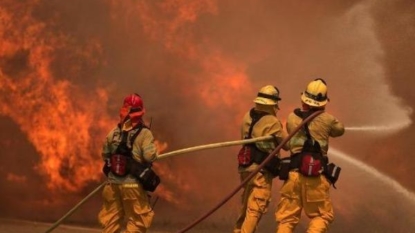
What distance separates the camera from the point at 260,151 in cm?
912

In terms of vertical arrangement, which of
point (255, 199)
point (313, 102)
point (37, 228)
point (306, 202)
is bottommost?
point (306, 202)

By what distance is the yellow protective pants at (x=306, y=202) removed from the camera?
27.4 feet

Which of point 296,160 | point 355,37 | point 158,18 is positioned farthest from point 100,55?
point 296,160

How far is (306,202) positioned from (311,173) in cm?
38

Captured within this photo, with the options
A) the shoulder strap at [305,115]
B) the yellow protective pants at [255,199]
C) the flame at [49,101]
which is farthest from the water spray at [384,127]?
the flame at [49,101]

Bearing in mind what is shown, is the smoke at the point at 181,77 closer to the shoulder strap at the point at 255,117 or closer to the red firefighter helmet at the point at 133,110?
the shoulder strap at the point at 255,117

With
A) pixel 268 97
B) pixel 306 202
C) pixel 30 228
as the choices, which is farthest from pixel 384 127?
pixel 30 228

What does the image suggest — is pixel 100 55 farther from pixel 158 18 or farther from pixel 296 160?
pixel 296 160

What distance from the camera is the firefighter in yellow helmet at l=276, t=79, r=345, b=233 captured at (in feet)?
27.3

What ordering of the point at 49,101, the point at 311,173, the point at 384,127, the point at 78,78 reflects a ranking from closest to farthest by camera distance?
1. the point at 311,173
2. the point at 384,127
3. the point at 49,101
4. the point at 78,78

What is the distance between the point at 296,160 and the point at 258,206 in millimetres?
906

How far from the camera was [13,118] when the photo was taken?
495 inches

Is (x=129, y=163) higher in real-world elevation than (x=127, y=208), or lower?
higher

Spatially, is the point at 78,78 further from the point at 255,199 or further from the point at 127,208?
the point at 255,199
